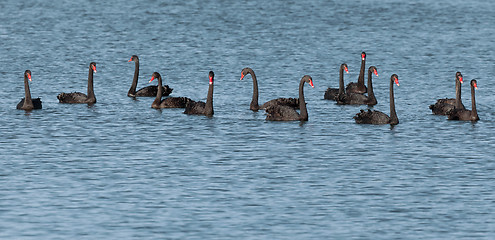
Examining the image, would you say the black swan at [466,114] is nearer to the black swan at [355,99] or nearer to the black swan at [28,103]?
the black swan at [355,99]

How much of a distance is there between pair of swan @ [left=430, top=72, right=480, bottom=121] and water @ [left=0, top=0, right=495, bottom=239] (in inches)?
11.0

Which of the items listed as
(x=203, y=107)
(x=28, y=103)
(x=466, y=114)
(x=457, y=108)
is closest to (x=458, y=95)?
(x=457, y=108)

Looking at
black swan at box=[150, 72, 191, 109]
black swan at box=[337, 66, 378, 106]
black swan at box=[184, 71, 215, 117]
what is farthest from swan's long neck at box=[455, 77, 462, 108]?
black swan at box=[150, 72, 191, 109]

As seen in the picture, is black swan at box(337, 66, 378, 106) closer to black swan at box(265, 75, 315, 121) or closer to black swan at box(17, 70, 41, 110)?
black swan at box(265, 75, 315, 121)

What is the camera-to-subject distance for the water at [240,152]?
60.7 feet

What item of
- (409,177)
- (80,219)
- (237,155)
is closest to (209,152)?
(237,155)

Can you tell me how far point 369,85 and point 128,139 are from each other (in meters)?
9.38

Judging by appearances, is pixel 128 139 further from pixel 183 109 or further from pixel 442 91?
pixel 442 91

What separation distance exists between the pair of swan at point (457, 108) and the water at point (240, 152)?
279 millimetres

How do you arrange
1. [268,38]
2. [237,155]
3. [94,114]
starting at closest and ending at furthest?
[237,155] < [94,114] < [268,38]

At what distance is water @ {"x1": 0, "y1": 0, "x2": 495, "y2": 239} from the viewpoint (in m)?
18.5

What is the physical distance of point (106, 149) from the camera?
83.8ft

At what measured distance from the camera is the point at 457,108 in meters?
30.5

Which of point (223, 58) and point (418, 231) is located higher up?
point (223, 58)
